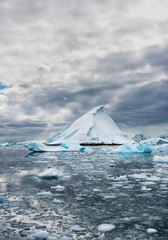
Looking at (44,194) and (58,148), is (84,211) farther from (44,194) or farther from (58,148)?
(58,148)

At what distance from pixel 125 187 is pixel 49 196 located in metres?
2.15

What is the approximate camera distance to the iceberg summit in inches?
2640

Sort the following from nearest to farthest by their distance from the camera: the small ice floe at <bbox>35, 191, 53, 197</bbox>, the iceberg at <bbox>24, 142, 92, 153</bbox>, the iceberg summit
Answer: the small ice floe at <bbox>35, 191, 53, 197</bbox> → the iceberg at <bbox>24, 142, 92, 153</bbox> → the iceberg summit

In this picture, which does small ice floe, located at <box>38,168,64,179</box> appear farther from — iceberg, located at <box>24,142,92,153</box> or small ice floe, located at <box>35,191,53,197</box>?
iceberg, located at <box>24,142,92,153</box>

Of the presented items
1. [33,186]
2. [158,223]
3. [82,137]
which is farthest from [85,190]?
[82,137]

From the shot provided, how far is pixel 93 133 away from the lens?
69312 mm

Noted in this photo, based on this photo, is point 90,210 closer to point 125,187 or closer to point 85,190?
point 85,190

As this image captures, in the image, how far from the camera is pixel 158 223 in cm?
349

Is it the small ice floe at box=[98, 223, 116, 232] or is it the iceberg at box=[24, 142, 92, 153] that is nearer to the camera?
the small ice floe at box=[98, 223, 116, 232]

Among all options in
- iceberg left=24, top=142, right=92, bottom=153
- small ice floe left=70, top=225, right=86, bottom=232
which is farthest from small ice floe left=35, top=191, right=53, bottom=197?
iceberg left=24, top=142, right=92, bottom=153

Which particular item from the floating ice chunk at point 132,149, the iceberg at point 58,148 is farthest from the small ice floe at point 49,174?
the floating ice chunk at point 132,149

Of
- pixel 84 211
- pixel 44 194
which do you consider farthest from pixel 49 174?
pixel 84 211

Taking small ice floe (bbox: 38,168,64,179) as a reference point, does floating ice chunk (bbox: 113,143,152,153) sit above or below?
above

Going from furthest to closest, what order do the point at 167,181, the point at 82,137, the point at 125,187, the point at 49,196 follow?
the point at 82,137
the point at 167,181
the point at 125,187
the point at 49,196
